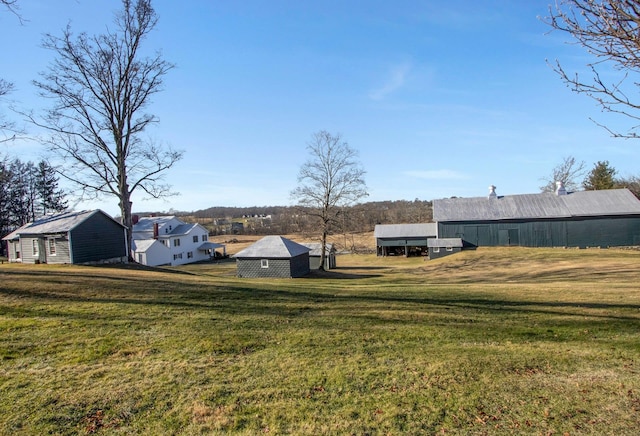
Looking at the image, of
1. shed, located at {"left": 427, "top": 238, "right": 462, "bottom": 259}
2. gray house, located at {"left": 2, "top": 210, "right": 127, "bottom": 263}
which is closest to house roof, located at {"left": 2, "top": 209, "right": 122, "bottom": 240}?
gray house, located at {"left": 2, "top": 210, "right": 127, "bottom": 263}

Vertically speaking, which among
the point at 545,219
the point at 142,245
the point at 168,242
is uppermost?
the point at 545,219

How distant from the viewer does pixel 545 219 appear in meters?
41.9

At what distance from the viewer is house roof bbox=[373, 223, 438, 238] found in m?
52.2

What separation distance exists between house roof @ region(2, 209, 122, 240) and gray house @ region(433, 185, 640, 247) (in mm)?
36454

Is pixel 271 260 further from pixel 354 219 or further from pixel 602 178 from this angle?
pixel 602 178

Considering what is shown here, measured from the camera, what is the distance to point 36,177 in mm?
53250

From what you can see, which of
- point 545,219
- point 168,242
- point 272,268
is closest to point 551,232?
point 545,219

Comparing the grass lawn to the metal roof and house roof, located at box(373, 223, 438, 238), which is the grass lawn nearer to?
the metal roof

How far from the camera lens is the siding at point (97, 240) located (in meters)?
24.9

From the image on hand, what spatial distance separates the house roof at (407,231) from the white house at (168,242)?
84.1 ft

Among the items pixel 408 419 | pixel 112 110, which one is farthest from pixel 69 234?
pixel 408 419

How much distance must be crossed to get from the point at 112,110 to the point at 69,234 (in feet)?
27.8

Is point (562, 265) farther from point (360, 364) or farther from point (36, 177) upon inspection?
point (36, 177)

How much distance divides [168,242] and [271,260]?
26.7m
